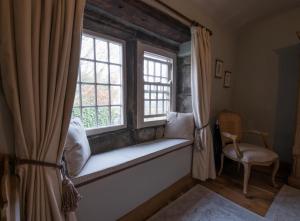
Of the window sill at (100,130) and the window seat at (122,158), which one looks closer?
the window seat at (122,158)

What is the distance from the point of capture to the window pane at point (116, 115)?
72.8 inches

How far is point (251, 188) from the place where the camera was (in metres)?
2.22

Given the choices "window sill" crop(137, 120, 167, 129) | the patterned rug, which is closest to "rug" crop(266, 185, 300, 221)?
the patterned rug

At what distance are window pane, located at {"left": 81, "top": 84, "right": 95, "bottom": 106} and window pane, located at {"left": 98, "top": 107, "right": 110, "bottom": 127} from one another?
116 mm

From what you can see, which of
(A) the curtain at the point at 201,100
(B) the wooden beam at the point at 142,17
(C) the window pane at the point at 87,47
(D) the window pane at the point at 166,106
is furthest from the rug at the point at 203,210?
(B) the wooden beam at the point at 142,17

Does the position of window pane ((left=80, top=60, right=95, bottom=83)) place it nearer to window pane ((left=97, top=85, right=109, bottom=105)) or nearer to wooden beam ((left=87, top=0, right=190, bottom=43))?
window pane ((left=97, top=85, right=109, bottom=105))

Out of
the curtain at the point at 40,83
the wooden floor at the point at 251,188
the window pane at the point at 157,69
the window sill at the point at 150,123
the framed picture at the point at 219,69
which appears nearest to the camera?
the curtain at the point at 40,83

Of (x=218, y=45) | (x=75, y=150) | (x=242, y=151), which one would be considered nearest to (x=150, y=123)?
(x=75, y=150)

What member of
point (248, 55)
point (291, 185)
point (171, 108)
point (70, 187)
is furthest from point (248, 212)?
point (248, 55)

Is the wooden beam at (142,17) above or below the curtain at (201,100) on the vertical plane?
above

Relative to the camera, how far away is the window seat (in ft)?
4.04

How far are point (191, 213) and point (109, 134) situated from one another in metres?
1.15

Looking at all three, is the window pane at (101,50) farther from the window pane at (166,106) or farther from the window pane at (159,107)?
the window pane at (166,106)

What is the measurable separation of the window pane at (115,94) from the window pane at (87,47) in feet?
1.27
